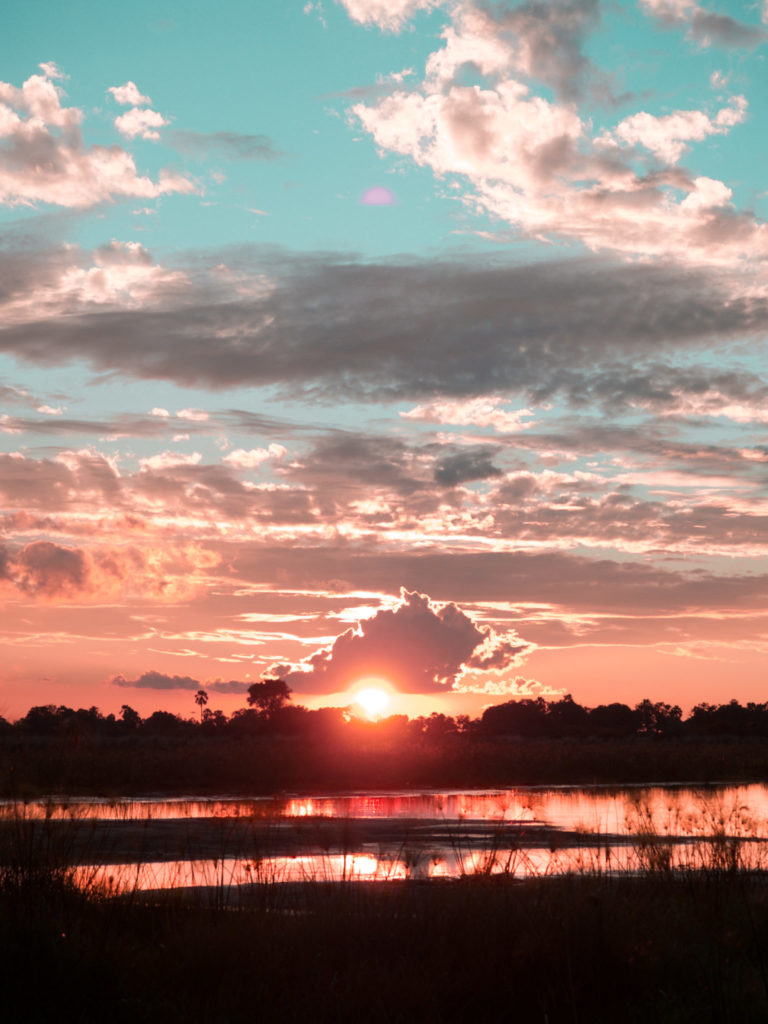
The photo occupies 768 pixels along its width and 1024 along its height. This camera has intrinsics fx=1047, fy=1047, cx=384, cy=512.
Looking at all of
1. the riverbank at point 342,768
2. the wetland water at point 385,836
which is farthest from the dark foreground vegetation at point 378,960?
the riverbank at point 342,768

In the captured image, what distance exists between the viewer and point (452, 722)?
129000 millimetres

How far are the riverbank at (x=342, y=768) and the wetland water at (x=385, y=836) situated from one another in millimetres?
5285

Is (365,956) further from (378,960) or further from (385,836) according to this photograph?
(385,836)

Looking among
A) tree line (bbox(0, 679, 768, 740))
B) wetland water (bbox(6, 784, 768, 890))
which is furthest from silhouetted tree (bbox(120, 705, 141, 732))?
wetland water (bbox(6, 784, 768, 890))

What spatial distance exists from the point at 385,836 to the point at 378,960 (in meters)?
14.6

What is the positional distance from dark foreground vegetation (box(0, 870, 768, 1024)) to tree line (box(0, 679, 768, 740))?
215 feet

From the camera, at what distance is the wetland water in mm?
15633

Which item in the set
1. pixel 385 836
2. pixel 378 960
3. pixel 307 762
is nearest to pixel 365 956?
pixel 378 960

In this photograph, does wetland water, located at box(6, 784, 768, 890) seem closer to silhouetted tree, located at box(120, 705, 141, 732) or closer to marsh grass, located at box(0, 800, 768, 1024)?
marsh grass, located at box(0, 800, 768, 1024)

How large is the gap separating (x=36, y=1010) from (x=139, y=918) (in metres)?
2.93

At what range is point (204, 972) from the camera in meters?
11.2

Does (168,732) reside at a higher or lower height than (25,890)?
higher

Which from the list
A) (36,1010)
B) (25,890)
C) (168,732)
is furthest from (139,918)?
(168,732)

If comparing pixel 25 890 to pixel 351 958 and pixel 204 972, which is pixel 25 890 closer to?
pixel 204 972
